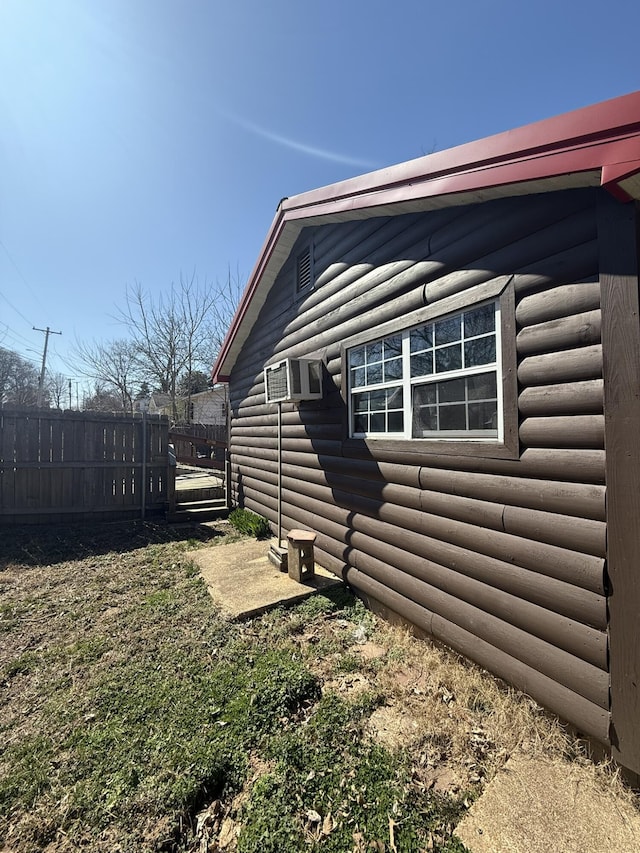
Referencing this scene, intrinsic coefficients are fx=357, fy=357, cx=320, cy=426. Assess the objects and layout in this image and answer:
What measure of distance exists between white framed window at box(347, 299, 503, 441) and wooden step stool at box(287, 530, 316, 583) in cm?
138

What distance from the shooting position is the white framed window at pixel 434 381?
8.58ft

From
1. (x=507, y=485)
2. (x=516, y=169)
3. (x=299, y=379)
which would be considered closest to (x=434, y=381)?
(x=507, y=485)

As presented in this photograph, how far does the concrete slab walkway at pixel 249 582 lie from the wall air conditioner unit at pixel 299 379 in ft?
7.26

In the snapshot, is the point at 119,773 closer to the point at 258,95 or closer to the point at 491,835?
the point at 491,835

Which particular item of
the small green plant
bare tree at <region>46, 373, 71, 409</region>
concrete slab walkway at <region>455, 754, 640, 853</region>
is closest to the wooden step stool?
the small green plant

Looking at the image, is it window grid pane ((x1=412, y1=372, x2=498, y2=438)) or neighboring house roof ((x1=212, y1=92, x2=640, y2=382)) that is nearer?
neighboring house roof ((x1=212, y1=92, x2=640, y2=382))

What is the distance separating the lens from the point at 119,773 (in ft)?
6.40

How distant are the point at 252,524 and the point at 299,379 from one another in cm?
325

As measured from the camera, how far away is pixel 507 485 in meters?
2.38

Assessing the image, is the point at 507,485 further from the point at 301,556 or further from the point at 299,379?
the point at 299,379

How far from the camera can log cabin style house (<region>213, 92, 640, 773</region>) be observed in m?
1.82

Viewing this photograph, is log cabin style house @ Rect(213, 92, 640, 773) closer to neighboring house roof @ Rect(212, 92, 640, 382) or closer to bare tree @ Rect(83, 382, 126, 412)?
neighboring house roof @ Rect(212, 92, 640, 382)

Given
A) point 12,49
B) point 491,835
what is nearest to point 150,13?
point 12,49

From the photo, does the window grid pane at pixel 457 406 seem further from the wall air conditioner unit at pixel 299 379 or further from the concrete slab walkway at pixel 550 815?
the concrete slab walkway at pixel 550 815
